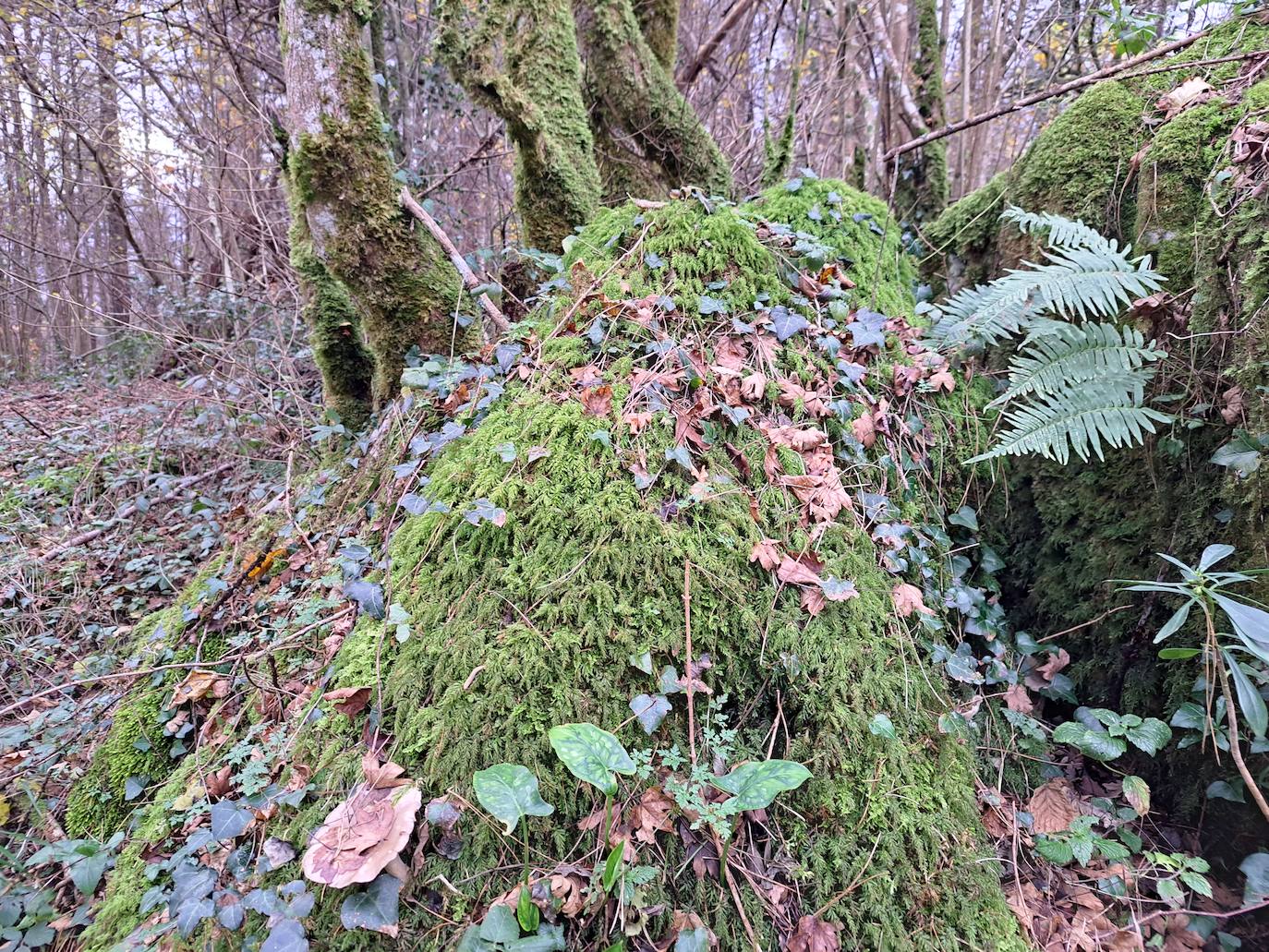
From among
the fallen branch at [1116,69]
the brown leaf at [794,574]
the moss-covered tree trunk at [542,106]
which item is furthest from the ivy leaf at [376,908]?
the fallen branch at [1116,69]

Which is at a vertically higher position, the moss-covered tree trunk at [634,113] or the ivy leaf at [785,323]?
the moss-covered tree trunk at [634,113]

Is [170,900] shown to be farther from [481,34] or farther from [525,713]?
[481,34]

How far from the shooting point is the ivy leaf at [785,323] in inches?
109

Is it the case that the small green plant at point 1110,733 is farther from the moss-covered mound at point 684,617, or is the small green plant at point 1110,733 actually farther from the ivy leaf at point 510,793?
the ivy leaf at point 510,793

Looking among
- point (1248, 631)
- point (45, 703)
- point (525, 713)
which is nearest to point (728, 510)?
point (525, 713)

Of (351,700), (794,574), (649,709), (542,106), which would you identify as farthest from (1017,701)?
(542,106)

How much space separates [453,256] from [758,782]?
3200 mm

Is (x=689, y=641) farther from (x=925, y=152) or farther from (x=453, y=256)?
(x=925, y=152)

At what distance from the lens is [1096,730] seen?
205cm

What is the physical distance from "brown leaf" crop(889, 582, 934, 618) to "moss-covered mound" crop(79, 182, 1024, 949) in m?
0.03

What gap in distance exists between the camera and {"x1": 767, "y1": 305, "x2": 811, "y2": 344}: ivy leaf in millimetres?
2775

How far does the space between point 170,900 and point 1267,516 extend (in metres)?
3.63

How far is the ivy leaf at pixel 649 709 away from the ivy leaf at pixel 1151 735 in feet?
5.28

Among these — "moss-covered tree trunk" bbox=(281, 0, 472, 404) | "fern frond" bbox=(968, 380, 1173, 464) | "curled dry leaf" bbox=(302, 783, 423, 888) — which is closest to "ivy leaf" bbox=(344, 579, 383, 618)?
"curled dry leaf" bbox=(302, 783, 423, 888)
